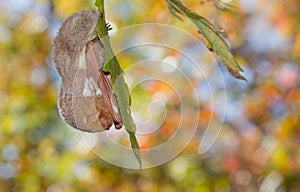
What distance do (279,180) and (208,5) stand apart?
2087mm

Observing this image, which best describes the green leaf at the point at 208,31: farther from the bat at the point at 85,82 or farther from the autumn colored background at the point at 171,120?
the autumn colored background at the point at 171,120

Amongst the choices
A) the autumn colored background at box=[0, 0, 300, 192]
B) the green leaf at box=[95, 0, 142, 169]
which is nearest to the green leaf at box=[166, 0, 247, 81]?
the green leaf at box=[95, 0, 142, 169]

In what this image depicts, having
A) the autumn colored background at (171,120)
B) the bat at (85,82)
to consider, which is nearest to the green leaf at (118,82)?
the bat at (85,82)

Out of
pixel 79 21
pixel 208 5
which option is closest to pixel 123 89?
pixel 79 21

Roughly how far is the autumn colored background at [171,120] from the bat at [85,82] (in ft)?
6.65

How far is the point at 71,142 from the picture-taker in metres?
2.70

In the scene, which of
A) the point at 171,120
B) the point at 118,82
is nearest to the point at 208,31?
the point at 118,82

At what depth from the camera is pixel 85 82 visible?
0.41 meters

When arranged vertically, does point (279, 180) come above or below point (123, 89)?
below

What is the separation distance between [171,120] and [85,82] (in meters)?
2.37

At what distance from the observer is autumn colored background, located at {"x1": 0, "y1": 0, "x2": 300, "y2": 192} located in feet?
8.60

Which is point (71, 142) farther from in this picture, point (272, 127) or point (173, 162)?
point (272, 127)

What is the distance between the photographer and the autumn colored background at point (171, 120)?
2.62 metres

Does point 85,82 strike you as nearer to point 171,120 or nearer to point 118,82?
point 118,82
